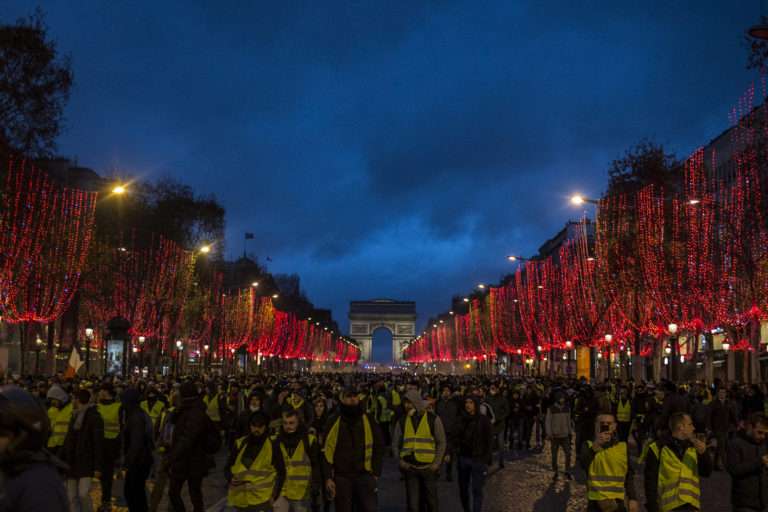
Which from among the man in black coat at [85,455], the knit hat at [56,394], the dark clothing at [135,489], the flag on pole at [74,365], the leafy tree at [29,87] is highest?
the leafy tree at [29,87]

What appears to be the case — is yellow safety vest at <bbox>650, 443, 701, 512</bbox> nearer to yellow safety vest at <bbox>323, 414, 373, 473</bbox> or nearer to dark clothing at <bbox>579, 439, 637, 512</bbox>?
dark clothing at <bbox>579, 439, 637, 512</bbox>

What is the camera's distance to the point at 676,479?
850 cm

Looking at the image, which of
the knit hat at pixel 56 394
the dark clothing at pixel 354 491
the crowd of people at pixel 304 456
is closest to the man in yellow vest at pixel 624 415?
the crowd of people at pixel 304 456

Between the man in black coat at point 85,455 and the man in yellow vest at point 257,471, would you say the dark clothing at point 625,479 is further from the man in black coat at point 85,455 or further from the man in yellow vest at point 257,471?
the man in black coat at point 85,455

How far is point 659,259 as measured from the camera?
46562mm

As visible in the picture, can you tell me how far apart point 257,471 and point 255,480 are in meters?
0.10

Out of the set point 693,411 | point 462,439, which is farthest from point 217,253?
point 462,439

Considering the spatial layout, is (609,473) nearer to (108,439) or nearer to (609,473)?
(609,473)

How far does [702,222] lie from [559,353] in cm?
5426

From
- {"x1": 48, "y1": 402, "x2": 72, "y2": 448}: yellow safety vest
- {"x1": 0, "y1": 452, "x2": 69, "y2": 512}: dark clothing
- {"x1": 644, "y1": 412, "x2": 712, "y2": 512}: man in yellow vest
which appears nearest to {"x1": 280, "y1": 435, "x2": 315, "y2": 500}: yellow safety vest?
{"x1": 644, "y1": 412, "x2": 712, "y2": 512}: man in yellow vest

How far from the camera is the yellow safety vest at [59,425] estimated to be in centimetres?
1520

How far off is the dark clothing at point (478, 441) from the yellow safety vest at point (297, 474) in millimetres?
4503

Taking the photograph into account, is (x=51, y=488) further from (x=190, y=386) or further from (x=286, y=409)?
(x=190, y=386)

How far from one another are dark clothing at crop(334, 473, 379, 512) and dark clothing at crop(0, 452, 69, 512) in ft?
22.7
